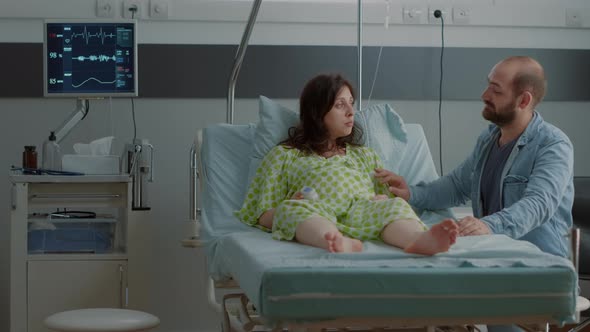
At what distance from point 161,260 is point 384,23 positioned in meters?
1.38

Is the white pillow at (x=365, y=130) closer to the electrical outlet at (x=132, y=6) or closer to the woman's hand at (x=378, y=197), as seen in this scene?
the woman's hand at (x=378, y=197)

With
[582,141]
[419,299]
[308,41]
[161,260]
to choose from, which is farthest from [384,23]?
[419,299]

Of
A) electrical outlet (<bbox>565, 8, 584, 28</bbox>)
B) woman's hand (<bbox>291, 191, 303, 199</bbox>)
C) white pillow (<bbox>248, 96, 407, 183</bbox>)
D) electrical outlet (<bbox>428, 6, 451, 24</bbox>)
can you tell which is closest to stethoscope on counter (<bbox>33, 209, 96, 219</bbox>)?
white pillow (<bbox>248, 96, 407, 183</bbox>)

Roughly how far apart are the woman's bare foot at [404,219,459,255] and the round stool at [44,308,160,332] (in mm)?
1205

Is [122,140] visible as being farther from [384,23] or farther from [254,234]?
[254,234]

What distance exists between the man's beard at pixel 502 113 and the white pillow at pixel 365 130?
0.37 m

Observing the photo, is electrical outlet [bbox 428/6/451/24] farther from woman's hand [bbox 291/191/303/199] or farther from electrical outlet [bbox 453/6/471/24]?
woman's hand [bbox 291/191/303/199]

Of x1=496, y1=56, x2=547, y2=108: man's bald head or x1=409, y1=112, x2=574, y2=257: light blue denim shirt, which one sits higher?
x1=496, y1=56, x2=547, y2=108: man's bald head

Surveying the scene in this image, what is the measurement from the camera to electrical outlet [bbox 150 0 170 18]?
11.9 feet

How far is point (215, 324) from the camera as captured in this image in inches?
149

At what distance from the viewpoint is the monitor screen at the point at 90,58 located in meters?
3.29

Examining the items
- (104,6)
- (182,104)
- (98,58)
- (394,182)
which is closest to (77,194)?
(98,58)

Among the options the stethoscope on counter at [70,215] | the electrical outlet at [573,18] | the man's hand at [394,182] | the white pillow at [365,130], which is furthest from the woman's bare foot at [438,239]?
the electrical outlet at [573,18]

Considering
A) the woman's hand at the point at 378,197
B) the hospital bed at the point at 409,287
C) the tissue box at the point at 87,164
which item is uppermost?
the tissue box at the point at 87,164
